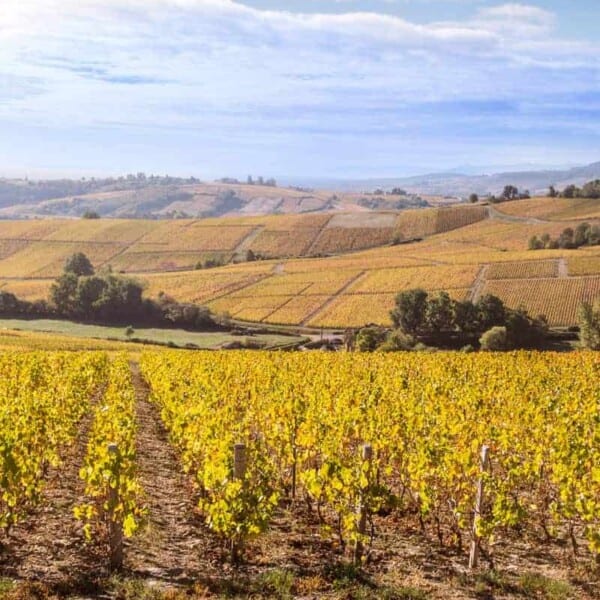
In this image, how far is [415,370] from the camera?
29.4 meters

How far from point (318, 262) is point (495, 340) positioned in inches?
2196

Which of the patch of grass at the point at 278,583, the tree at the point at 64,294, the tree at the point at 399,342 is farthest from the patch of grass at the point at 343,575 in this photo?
the tree at the point at 64,294

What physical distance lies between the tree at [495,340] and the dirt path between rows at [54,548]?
193 ft

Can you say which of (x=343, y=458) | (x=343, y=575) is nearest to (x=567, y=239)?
(x=343, y=458)

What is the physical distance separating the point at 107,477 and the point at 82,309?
297 feet

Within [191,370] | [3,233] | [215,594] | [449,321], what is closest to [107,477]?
[215,594]

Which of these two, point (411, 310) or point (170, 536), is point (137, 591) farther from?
point (411, 310)

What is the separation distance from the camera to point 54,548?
10375 millimetres

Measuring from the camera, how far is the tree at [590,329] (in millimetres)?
64562

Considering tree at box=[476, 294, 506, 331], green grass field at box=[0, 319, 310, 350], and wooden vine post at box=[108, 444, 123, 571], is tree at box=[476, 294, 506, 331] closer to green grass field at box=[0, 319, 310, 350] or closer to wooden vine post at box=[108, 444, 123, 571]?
green grass field at box=[0, 319, 310, 350]

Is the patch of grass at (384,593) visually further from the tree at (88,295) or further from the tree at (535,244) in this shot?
the tree at (535,244)

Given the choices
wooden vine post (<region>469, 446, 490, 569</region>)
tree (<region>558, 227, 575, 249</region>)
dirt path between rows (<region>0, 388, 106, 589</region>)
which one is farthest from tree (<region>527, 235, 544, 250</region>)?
dirt path between rows (<region>0, 388, 106, 589</region>)

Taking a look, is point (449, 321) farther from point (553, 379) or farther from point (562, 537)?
point (562, 537)

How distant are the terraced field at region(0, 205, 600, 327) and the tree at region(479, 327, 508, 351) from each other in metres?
12.7
